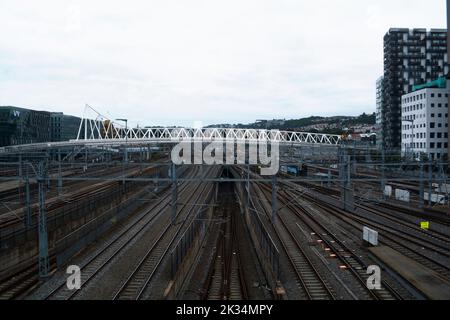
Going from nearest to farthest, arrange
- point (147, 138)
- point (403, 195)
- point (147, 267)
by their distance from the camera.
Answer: point (147, 267) < point (403, 195) < point (147, 138)

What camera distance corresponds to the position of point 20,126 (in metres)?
57.1

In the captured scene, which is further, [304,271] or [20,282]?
[304,271]

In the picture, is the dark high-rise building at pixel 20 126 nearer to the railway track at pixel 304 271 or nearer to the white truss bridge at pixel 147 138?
the white truss bridge at pixel 147 138

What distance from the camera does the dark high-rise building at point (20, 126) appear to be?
53719 millimetres

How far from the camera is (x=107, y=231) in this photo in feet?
63.2

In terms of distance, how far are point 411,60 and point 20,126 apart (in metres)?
64.2

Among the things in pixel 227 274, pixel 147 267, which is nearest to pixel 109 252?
pixel 147 267

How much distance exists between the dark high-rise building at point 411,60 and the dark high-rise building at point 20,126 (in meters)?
58.1

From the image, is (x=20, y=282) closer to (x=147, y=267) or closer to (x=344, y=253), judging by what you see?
(x=147, y=267)

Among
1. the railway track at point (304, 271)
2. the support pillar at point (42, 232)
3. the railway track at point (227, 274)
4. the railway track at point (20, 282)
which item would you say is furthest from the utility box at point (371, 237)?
the support pillar at point (42, 232)
